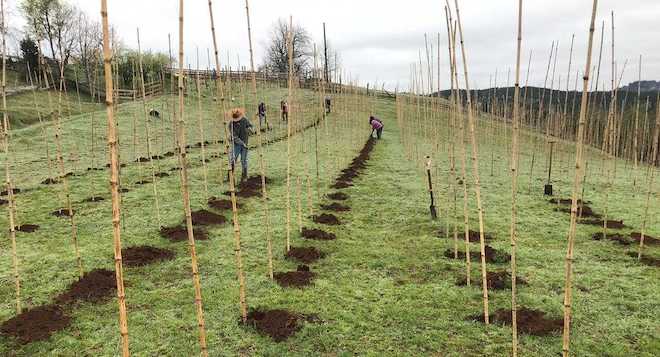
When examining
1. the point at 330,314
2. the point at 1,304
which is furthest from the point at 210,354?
the point at 1,304

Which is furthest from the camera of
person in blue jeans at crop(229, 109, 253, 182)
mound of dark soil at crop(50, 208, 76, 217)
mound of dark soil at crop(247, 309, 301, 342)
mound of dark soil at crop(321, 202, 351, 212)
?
person in blue jeans at crop(229, 109, 253, 182)

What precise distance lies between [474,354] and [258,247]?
352 centimetres

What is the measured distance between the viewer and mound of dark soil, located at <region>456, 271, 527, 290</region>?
4801 millimetres

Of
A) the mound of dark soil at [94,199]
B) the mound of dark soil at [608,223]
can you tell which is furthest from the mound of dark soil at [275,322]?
the mound of dark soil at [608,223]

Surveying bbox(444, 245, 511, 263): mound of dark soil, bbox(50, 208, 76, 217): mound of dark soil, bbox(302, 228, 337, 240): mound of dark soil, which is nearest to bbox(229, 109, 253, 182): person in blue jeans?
bbox(50, 208, 76, 217): mound of dark soil

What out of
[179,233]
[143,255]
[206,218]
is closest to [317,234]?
[206,218]

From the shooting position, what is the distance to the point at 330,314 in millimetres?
4230

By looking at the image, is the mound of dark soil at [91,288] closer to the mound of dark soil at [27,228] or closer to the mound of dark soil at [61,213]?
the mound of dark soil at [27,228]

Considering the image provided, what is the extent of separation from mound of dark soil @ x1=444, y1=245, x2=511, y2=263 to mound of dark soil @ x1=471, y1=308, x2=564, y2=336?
1.45 m

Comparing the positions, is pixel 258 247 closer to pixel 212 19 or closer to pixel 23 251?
pixel 23 251

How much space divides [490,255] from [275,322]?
3.38m

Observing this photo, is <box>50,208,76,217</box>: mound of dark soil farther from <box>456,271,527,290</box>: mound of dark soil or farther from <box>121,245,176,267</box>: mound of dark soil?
<box>456,271,527,290</box>: mound of dark soil

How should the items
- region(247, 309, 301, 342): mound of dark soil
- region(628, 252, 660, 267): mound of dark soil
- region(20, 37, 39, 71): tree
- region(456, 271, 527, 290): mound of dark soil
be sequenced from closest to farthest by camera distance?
region(247, 309, 301, 342): mound of dark soil, region(456, 271, 527, 290): mound of dark soil, region(628, 252, 660, 267): mound of dark soil, region(20, 37, 39, 71): tree

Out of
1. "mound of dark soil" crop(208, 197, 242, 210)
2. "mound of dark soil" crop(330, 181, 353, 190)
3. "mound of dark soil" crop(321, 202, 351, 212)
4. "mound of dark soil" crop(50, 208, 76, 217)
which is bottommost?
"mound of dark soil" crop(321, 202, 351, 212)
